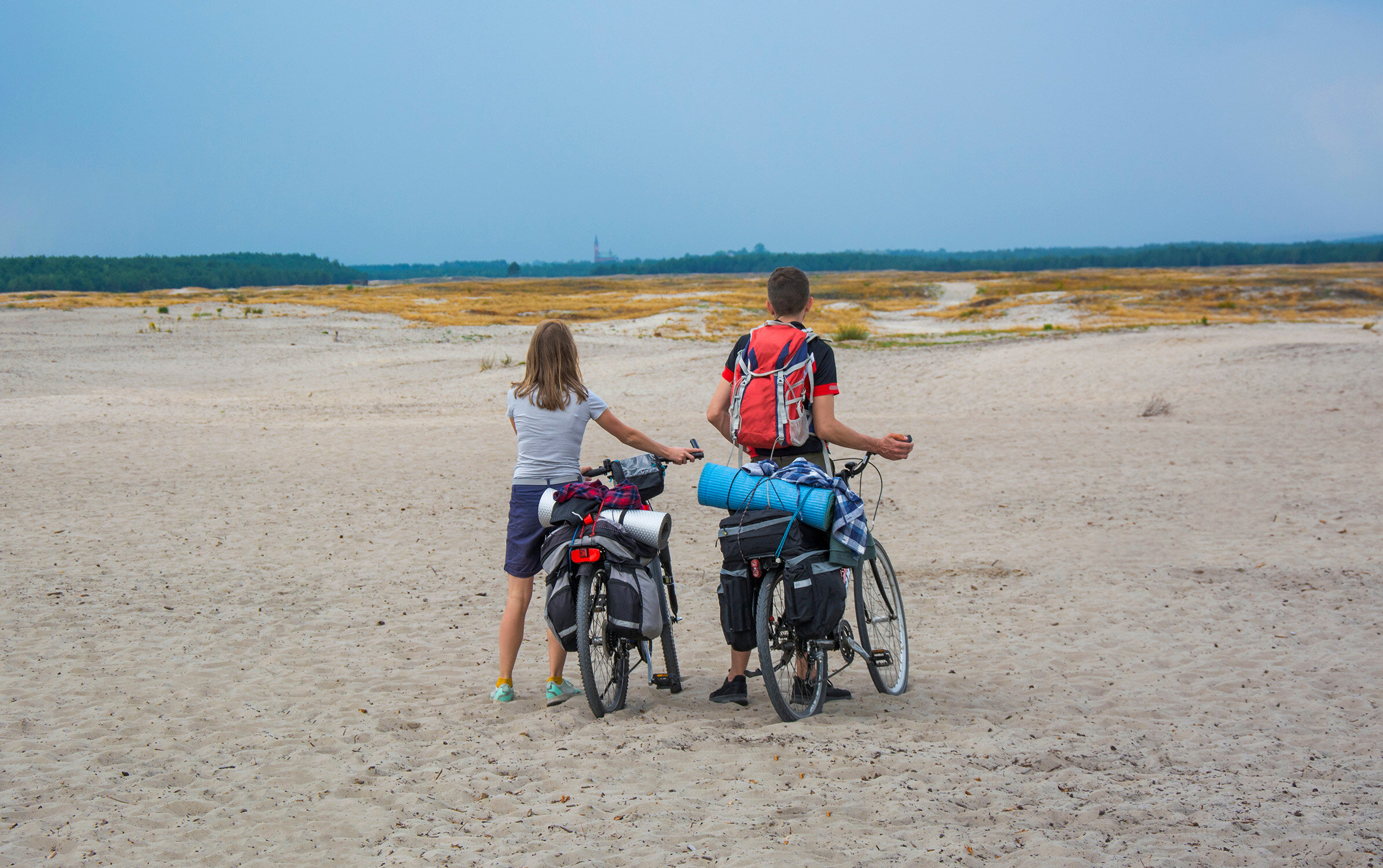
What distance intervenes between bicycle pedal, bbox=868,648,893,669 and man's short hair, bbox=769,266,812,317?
1.66m

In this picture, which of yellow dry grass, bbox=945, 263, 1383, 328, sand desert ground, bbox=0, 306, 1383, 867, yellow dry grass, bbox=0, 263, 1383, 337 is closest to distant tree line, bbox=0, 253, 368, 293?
yellow dry grass, bbox=0, 263, 1383, 337

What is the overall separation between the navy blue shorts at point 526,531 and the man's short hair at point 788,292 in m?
1.35

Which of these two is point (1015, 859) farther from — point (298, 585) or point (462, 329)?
point (462, 329)

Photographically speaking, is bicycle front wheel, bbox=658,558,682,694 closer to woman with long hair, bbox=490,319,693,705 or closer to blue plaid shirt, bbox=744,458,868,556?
woman with long hair, bbox=490,319,693,705

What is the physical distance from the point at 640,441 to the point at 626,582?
69cm

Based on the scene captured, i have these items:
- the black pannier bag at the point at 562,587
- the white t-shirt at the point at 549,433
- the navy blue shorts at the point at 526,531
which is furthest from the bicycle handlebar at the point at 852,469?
the navy blue shorts at the point at 526,531

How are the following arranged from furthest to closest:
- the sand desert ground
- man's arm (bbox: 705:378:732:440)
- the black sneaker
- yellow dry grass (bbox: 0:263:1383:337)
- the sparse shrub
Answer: yellow dry grass (bbox: 0:263:1383:337) → the sparse shrub → the black sneaker → man's arm (bbox: 705:378:732:440) → the sand desert ground

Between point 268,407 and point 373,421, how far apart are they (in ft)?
11.7

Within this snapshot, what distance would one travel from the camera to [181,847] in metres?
3.35

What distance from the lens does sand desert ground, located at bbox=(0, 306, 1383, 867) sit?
11.1 ft

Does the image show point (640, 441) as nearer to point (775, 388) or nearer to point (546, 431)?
point (546, 431)

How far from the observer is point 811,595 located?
412 cm

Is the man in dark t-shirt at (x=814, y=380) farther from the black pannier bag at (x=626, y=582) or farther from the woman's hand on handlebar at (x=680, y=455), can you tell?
the black pannier bag at (x=626, y=582)

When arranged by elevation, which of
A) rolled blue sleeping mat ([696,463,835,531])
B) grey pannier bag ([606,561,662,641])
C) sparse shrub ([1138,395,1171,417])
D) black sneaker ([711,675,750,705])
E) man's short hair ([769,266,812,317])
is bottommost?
sparse shrub ([1138,395,1171,417])
